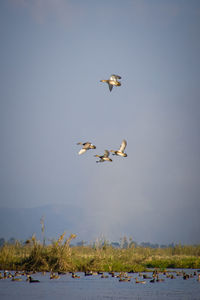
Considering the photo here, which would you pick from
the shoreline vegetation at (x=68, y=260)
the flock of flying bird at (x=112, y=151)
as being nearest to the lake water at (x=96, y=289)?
the shoreline vegetation at (x=68, y=260)

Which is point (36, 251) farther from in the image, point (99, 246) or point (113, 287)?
point (113, 287)

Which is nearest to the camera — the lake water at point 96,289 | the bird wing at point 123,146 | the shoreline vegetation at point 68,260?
the lake water at point 96,289

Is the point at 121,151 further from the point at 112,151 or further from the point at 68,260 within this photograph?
the point at 68,260

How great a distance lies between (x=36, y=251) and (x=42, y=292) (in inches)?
382

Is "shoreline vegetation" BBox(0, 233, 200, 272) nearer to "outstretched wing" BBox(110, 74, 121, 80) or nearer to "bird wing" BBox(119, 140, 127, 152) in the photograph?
"bird wing" BBox(119, 140, 127, 152)

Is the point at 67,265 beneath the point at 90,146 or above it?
beneath

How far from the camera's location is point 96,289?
3206cm

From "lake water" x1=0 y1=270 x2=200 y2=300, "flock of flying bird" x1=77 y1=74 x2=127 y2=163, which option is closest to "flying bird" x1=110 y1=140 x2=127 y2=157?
"flock of flying bird" x1=77 y1=74 x2=127 y2=163

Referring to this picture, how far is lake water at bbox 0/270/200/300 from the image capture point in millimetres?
29130

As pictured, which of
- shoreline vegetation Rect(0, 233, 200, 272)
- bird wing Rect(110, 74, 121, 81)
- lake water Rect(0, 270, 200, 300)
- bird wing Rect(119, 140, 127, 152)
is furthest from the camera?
shoreline vegetation Rect(0, 233, 200, 272)

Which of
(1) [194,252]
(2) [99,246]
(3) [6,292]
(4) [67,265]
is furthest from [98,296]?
(1) [194,252]

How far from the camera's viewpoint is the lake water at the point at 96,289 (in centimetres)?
2913

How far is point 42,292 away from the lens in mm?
30531

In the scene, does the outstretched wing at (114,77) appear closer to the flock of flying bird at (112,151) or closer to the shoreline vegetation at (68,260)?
the flock of flying bird at (112,151)
